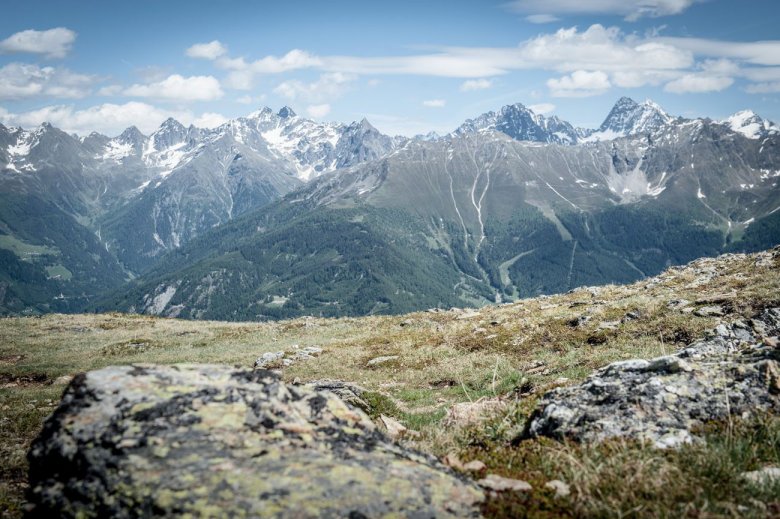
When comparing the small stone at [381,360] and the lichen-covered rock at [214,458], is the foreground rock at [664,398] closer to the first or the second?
the lichen-covered rock at [214,458]

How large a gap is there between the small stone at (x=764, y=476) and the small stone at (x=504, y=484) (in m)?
2.84

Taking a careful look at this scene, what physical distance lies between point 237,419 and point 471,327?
91.4ft

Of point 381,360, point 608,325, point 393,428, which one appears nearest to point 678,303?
point 608,325

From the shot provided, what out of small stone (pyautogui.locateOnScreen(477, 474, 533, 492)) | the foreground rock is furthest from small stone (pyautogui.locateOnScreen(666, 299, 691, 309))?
small stone (pyautogui.locateOnScreen(477, 474, 533, 492))

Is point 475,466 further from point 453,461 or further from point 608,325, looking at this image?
point 608,325

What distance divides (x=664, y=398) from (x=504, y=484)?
4187 mm

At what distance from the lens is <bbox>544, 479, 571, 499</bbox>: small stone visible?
20.6ft

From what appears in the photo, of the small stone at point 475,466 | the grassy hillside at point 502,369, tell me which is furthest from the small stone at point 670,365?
the small stone at point 475,466

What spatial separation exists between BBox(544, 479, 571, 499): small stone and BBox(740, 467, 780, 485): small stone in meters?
2.29

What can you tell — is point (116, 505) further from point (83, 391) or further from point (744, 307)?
point (744, 307)

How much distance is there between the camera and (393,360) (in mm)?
27266

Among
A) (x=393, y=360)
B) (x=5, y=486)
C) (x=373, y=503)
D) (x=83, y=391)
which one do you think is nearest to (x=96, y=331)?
(x=393, y=360)

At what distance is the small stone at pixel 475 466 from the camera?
297 inches

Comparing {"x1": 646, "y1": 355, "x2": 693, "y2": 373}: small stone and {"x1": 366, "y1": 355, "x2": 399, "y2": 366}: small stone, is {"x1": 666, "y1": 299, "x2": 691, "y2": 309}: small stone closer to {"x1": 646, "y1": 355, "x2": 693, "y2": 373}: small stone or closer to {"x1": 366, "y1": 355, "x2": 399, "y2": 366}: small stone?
{"x1": 366, "y1": 355, "x2": 399, "y2": 366}: small stone
